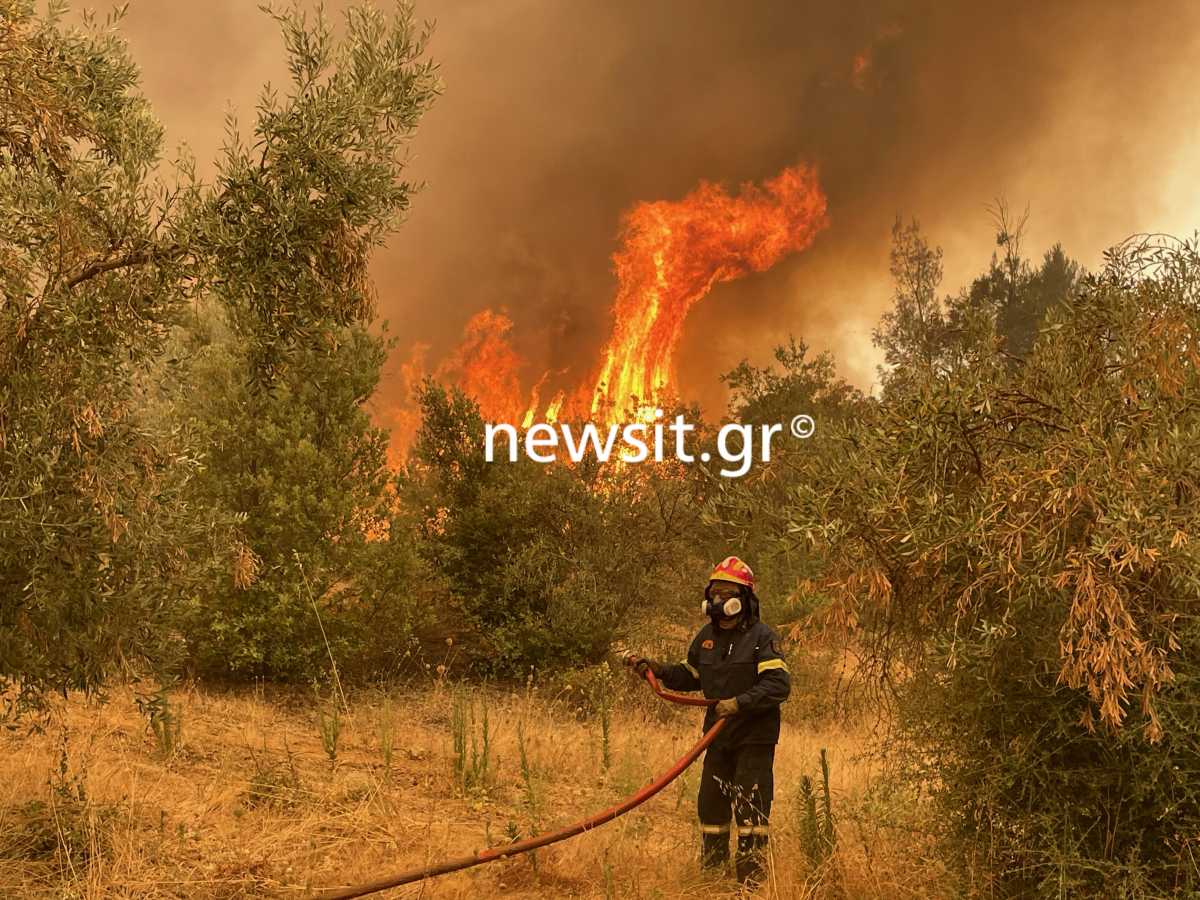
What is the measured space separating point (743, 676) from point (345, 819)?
3.78 metres

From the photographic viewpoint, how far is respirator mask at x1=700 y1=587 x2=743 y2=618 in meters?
7.56

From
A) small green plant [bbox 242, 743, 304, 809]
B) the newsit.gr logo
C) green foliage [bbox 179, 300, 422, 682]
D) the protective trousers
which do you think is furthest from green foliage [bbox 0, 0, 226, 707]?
the newsit.gr logo

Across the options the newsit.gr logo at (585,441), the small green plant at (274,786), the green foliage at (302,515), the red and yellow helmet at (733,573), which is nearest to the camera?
the red and yellow helmet at (733,573)

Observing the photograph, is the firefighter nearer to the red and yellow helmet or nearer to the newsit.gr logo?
the red and yellow helmet

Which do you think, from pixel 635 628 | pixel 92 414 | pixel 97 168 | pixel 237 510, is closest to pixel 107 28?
pixel 97 168

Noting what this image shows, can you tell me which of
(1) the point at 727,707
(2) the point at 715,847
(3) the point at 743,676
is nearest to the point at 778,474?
(3) the point at 743,676

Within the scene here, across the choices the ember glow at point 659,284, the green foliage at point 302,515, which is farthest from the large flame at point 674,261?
the green foliage at point 302,515

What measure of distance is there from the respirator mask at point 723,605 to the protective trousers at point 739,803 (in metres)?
1.04

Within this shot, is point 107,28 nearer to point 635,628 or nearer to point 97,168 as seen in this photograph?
point 97,168

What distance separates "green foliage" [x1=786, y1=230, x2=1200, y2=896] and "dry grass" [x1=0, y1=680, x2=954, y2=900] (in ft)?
3.75

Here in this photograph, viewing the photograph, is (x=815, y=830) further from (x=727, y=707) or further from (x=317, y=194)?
(x=317, y=194)

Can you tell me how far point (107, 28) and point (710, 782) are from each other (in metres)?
7.60

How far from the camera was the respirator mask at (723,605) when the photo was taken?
7562 mm

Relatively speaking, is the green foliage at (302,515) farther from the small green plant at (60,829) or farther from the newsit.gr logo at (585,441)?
the small green plant at (60,829)
